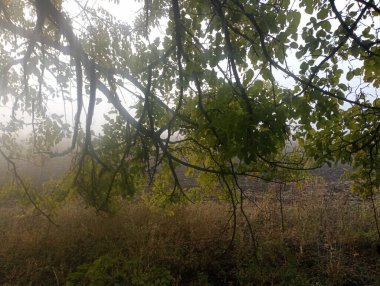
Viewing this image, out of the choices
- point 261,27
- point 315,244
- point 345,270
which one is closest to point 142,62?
point 261,27

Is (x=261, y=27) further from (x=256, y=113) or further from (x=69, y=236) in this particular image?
(x=69, y=236)

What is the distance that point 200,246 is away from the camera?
6.02m

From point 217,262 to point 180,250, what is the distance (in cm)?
71

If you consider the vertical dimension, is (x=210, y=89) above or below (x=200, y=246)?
above

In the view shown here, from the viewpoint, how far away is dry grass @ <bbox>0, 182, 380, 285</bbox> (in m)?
5.11

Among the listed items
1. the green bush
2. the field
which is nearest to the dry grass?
the field

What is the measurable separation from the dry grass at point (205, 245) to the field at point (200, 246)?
0.05 feet

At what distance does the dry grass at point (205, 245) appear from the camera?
5109mm

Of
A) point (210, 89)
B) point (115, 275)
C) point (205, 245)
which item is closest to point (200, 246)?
point (205, 245)

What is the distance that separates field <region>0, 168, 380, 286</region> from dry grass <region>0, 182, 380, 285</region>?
0.05ft

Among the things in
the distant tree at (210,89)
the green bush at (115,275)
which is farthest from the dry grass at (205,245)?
the distant tree at (210,89)

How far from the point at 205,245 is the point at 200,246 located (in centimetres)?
11

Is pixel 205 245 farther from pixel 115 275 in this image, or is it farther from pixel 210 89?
pixel 210 89

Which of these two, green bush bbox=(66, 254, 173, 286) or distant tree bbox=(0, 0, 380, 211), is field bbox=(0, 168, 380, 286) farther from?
distant tree bbox=(0, 0, 380, 211)
